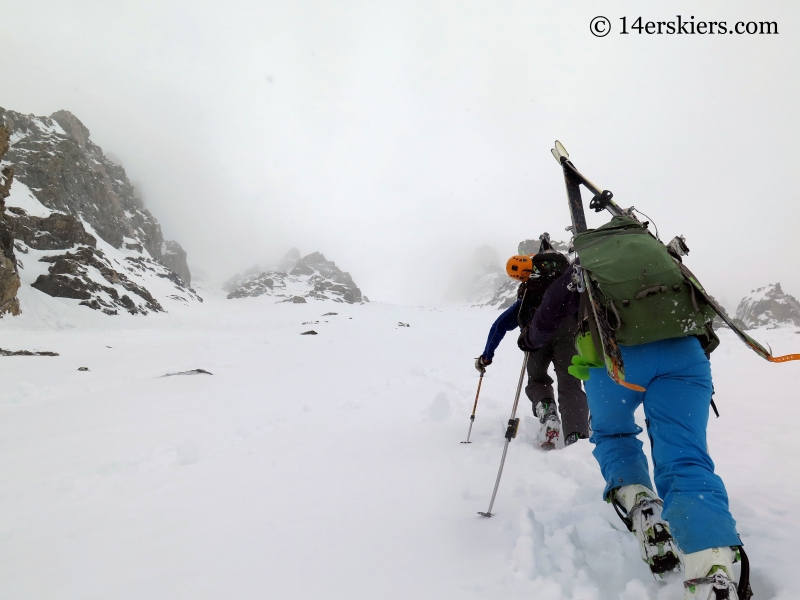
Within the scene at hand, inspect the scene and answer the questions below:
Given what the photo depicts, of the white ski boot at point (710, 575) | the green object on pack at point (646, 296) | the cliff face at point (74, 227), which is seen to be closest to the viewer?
the white ski boot at point (710, 575)

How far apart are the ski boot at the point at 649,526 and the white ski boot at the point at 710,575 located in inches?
5.6

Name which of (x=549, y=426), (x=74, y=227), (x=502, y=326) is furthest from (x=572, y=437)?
(x=74, y=227)

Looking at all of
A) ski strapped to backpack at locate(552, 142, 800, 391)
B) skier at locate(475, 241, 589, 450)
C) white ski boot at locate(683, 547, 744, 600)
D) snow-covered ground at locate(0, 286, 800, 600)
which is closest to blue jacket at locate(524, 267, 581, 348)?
ski strapped to backpack at locate(552, 142, 800, 391)

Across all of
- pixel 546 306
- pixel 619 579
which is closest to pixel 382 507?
pixel 619 579

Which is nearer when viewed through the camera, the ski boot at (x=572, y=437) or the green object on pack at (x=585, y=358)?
the green object on pack at (x=585, y=358)

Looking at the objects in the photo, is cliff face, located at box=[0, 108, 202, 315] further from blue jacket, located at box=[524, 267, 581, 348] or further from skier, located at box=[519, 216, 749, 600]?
skier, located at box=[519, 216, 749, 600]

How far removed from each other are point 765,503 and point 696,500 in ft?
4.41

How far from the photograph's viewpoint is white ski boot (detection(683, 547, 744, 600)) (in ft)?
4.63

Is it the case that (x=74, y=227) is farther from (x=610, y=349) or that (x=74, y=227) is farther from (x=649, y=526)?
(x=649, y=526)

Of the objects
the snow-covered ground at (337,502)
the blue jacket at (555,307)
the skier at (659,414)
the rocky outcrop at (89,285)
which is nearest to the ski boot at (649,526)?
the skier at (659,414)

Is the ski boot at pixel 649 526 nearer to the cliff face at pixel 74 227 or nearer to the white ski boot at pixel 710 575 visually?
the white ski boot at pixel 710 575

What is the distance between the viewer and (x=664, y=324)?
75.8 inches

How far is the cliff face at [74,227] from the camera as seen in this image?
106 ft

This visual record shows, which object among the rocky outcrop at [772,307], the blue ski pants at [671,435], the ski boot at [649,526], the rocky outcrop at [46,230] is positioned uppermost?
the rocky outcrop at [46,230]
